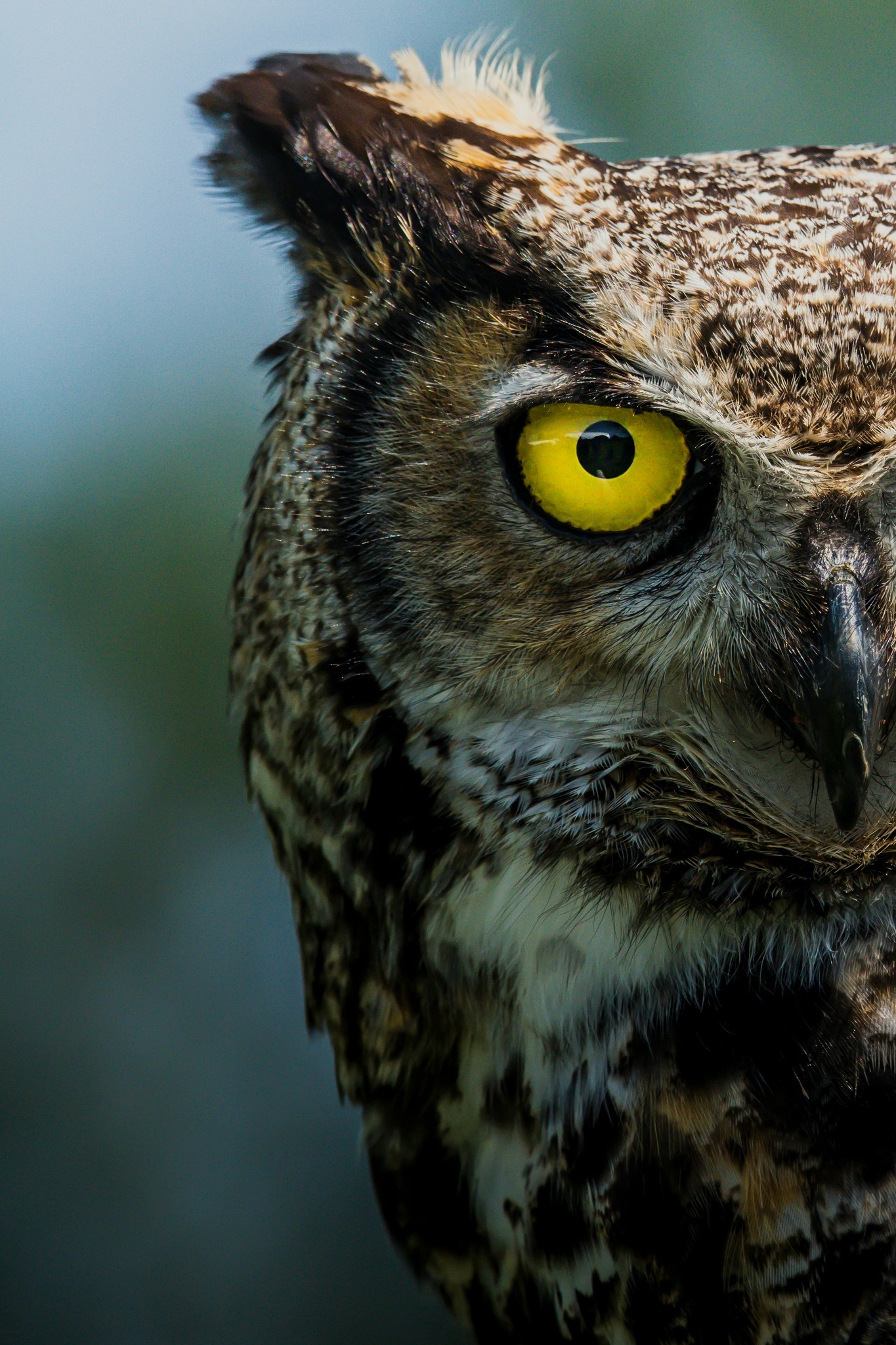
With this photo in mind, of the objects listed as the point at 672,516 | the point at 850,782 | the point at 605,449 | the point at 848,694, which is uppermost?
the point at 605,449

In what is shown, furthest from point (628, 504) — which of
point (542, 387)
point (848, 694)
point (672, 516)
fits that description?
point (848, 694)

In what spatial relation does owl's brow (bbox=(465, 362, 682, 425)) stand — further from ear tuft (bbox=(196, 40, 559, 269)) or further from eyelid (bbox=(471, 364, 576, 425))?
ear tuft (bbox=(196, 40, 559, 269))

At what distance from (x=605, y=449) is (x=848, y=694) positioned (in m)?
0.44

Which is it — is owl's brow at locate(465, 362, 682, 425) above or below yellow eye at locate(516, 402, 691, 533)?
above

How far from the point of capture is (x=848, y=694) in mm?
1514


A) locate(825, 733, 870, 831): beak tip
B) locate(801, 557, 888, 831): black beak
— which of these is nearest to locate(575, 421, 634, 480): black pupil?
locate(801, 557, 888, 831): black beak

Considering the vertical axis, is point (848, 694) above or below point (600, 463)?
below

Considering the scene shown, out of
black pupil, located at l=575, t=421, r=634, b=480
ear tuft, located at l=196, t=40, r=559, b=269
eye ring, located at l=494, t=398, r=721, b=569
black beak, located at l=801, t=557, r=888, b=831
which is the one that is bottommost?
black beak, located at l=801, t=557, r=888, b=831

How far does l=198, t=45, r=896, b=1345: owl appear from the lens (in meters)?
1.59

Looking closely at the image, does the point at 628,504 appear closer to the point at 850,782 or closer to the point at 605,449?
the point at 605,449

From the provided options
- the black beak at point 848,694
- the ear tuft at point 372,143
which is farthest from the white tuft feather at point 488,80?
the black beak at point 848,694

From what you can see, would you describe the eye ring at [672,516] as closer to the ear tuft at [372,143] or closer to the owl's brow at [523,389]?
the owl's brow at [523,389]

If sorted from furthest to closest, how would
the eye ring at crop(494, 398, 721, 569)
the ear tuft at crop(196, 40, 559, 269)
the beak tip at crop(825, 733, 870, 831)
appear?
the ear tuft at crop(196, 40, 559, 269), the eye ring at crop(494, 398, 721, 569), the beak tip at crop(825, 733, 870, 831)

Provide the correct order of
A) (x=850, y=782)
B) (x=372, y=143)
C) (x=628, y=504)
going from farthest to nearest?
1. (x=372, y=143)
2. (x=628, y=504)
3. (x=850, y=782)
